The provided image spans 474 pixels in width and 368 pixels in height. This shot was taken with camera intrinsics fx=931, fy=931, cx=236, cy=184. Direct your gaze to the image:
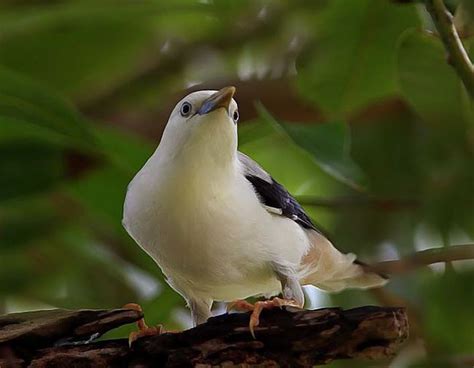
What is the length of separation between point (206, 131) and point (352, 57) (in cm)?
38

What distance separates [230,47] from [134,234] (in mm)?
627

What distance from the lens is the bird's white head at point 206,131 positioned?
2.57 feet

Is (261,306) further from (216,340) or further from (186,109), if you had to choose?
(186,109)

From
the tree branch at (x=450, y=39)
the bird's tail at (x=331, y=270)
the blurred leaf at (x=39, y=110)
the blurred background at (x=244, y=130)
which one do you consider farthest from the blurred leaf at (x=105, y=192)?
the tree branch at (x=450, y=39)

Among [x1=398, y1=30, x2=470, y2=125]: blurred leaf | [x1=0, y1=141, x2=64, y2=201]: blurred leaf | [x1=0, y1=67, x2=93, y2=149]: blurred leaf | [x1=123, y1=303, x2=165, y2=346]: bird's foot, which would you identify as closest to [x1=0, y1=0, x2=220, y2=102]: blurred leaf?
[x1=0, y1=141, x2=64, y2=201]: blurred leaf

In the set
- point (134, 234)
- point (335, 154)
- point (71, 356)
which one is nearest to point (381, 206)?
point (335, 154)

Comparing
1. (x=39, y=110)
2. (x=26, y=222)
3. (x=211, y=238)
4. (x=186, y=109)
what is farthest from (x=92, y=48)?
(x=211, y=238)

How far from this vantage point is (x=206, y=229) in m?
0.75

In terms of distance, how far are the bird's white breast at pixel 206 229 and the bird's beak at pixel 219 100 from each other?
1.9 inches

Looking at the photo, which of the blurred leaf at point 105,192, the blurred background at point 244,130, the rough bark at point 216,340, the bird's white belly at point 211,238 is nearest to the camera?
the rough bark at point 216,340

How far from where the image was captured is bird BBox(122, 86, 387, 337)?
0.76 metres

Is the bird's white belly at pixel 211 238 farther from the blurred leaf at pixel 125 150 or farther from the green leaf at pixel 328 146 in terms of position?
the blurred leaf at pixel 125 150

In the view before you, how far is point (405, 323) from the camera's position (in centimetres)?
64

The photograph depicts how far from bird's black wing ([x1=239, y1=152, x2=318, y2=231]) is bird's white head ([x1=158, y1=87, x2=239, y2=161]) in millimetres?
54
